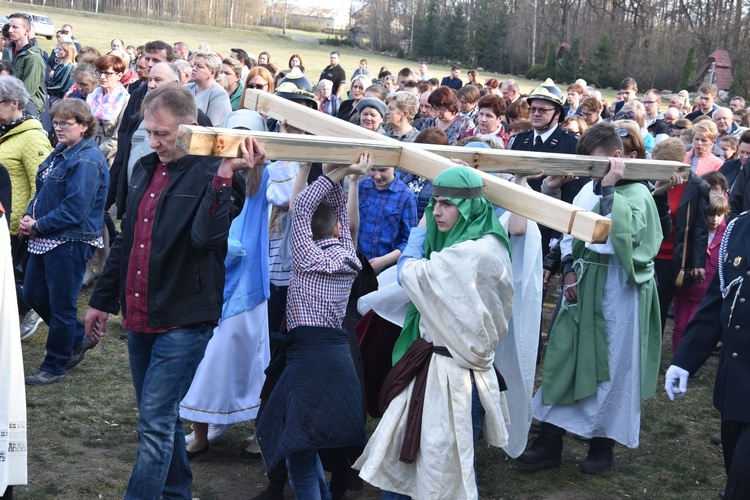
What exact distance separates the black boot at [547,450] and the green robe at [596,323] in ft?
0.78

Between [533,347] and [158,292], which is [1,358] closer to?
[158,292]

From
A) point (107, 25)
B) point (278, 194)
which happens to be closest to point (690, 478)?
point (278, 194)

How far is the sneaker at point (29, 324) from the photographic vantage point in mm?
7395

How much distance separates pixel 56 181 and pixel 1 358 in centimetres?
271

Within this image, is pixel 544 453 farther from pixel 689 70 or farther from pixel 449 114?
pixel 689 70

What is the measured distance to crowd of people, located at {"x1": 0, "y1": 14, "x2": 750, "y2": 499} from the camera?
13.0 feet

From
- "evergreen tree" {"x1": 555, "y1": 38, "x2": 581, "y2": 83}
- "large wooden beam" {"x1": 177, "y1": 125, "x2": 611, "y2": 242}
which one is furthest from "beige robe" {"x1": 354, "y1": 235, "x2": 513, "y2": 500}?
"evergreen tree" {"x1": 555, "y1": 38, "x2": 581, "y2": 83}

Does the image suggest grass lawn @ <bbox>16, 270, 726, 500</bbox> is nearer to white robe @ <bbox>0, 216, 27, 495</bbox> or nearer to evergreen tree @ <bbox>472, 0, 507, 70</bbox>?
white robe @ <bbox>0, 216, 27, 495</bbox>

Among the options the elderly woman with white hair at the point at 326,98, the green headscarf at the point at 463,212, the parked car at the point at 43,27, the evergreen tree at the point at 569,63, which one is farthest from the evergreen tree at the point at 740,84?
the green headscarf at the point at 463,212

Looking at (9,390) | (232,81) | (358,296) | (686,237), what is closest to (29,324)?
(9,390)

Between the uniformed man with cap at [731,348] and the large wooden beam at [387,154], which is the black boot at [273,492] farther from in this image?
the uniformed man with cap at [731,348]

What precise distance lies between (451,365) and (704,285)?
14.8 ft

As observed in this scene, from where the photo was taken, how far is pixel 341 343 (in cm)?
428

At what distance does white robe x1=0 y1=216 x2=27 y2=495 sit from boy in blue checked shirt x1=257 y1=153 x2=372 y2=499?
1.10 meters
